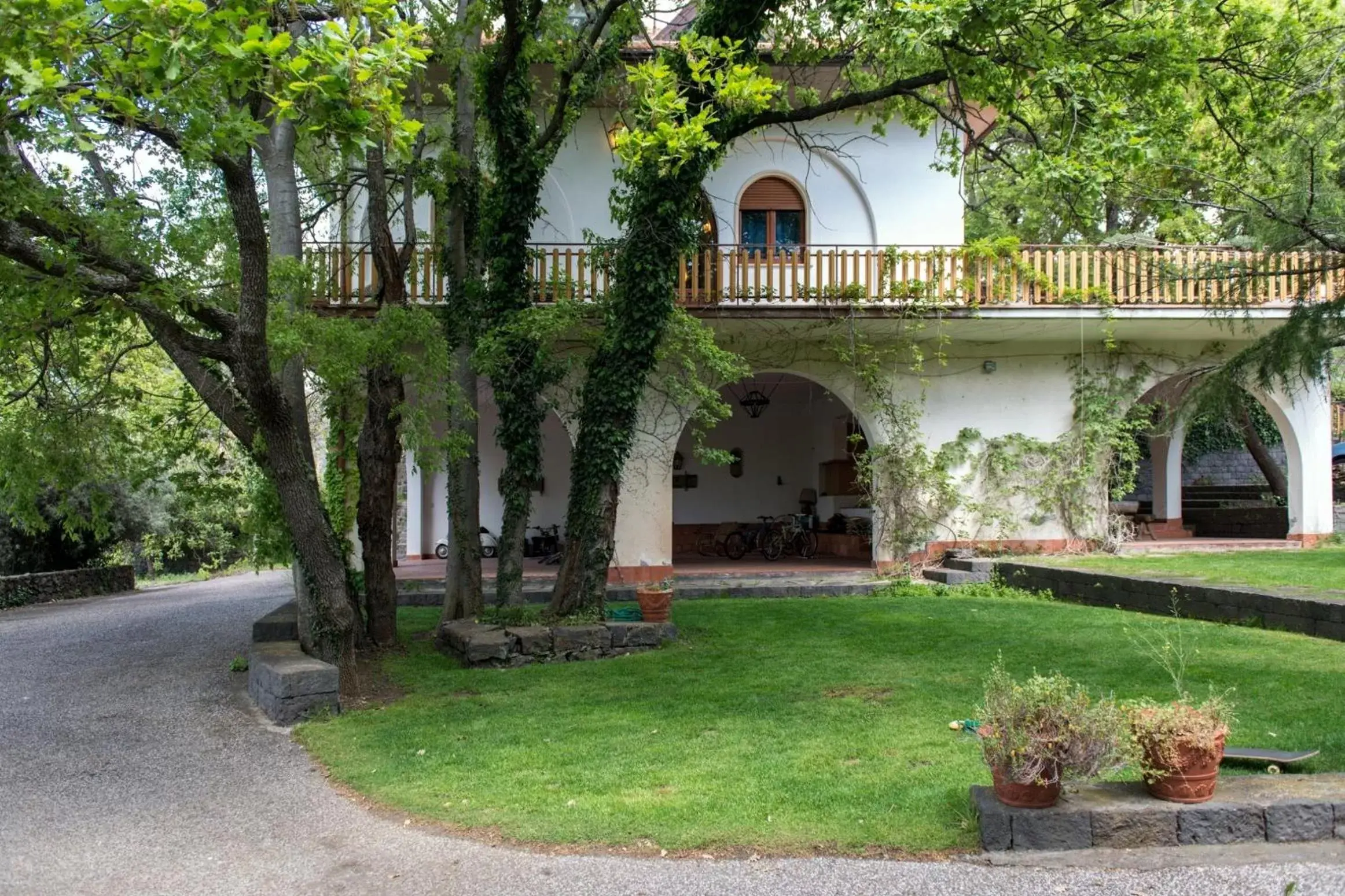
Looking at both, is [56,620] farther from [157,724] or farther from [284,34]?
[284,34]

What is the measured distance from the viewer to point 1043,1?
8.58 metres

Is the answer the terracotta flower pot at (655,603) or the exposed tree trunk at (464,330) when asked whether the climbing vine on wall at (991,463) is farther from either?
the exposed tree trunk at (464,330)

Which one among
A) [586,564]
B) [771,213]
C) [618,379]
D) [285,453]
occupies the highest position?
[771,213]

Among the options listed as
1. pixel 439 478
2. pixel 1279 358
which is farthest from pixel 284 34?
pixel 439 478

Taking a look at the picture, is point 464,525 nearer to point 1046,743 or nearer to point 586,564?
point 586,564

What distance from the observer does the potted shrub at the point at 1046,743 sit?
14.1ft

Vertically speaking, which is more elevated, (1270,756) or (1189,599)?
(1189,599)

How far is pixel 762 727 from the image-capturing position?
665cm

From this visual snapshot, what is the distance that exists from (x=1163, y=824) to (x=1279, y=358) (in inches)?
189

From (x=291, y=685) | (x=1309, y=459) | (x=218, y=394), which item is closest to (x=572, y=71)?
(x=218, y=394)

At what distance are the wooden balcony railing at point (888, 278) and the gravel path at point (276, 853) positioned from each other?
22.8 feet

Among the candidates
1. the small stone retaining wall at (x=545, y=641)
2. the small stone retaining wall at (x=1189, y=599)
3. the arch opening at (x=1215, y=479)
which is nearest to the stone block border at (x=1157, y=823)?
the small stone retaining wall at (x=1189, y=599)

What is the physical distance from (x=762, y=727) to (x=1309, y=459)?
1411 cm

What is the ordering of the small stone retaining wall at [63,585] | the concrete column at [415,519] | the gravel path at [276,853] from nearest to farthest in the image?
the gravel path at [276,853] → the small stone retaining wall at [63,585] → the concrete column at [415,519]
